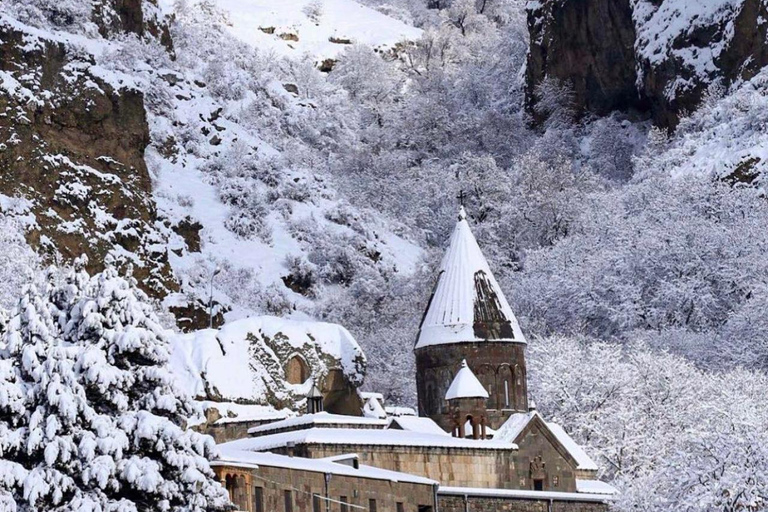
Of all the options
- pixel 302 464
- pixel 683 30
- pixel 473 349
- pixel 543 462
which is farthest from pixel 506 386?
pixel 683 30

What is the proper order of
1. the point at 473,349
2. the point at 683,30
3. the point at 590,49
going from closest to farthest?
the point at 473,349
the point at 683,30
the point at 590,49

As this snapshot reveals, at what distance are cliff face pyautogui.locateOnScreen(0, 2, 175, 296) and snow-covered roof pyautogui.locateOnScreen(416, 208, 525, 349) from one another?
54.9 feet

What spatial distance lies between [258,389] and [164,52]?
45.4 meters

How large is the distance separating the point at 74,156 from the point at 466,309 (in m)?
22.6

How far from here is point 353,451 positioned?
42875mm

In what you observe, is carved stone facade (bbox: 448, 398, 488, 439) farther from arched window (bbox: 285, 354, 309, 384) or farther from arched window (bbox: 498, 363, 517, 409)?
arched window (bbox: 285, 354, 309, 384)

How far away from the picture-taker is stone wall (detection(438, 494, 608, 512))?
43.8 metres

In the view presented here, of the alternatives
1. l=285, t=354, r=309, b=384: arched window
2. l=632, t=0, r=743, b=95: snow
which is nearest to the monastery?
l=285, t=354, r=309, b=384: arched window

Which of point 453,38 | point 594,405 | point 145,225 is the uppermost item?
point 453,38

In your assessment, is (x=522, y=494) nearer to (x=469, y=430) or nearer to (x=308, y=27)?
(x=469, y=430)

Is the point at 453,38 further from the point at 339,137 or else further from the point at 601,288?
the point at 601,288

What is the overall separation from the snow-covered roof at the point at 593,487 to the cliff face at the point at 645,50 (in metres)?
36.5

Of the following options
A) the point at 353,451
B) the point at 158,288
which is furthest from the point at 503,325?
the point at 158,288

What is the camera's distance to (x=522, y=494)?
45219mm
